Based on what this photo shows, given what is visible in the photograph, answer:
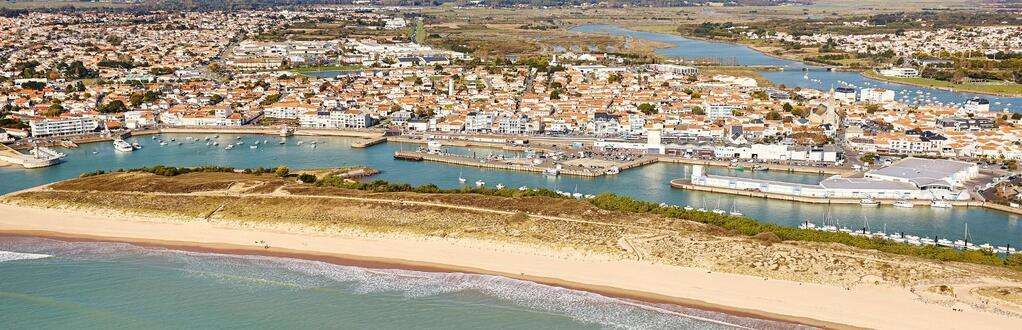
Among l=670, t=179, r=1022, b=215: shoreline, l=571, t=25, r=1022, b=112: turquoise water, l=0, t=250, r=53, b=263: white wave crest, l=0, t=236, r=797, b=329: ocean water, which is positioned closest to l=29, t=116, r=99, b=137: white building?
l=0, t=250, r=53, b=263: white wave crest

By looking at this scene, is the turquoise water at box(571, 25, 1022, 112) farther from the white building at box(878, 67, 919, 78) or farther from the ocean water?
the ocean water

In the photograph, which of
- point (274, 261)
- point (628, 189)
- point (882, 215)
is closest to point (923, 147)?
point (882, 215)

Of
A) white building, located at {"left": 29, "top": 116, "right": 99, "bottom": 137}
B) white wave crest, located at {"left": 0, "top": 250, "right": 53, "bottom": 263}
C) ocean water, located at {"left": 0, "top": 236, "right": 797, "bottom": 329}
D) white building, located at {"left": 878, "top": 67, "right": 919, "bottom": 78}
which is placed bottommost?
ocean water, located at {"left": 0, "top": 236, "right": 797, "bottom": 329}

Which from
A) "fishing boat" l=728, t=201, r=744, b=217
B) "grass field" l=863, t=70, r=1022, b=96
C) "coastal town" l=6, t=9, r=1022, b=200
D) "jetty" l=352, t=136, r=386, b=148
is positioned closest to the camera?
"fishing boat" l=728, t=201, r=744, b=217

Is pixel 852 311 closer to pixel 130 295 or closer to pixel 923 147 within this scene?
pixel 130 295

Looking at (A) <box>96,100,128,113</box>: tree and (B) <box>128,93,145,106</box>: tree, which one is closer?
(A) <box>96,100,128,113</box>: tree

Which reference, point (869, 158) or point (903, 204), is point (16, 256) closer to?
point (903, 204)
